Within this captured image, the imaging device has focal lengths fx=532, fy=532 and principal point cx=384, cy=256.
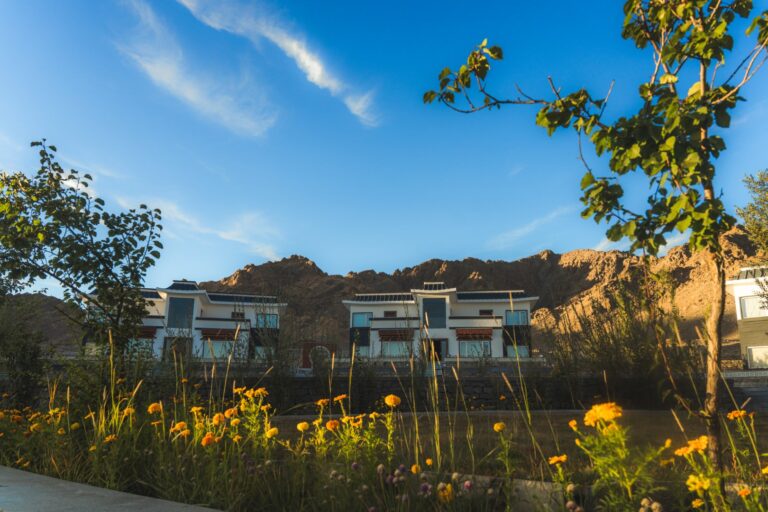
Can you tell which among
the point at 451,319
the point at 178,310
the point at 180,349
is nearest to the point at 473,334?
the point at 451,319

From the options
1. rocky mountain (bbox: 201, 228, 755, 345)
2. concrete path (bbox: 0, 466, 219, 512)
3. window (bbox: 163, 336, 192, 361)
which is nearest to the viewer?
concrete path (bbox: 0, 466, 219, 512)

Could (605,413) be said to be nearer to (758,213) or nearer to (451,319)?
(758,213)

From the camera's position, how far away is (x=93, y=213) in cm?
909

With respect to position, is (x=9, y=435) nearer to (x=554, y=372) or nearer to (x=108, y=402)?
(x=108, y=402)

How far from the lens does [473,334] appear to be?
34500mm

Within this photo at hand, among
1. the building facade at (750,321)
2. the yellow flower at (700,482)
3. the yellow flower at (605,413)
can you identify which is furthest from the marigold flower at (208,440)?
the building facade at (750,321)

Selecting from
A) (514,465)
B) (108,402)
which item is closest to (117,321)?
(108,402)

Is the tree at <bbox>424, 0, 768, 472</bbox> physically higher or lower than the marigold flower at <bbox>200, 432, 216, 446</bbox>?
higher

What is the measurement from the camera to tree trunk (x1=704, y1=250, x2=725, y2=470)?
133 inches

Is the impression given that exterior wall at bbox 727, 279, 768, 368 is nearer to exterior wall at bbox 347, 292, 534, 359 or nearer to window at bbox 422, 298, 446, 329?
exterior wall at bbox 347, 292, 534, 359

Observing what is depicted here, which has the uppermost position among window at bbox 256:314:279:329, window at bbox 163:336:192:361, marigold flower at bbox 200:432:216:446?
window at bbox 256:314:279:329

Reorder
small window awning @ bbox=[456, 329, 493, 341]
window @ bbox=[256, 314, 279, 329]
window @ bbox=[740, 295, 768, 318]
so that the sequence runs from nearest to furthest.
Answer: window @ bbox=[256, 314, 279, 329], window @ bbox=[740, 295, 768, 318], small window awning @ bbox=[456, 329, 493, 341]

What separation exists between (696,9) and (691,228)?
161 centimetres

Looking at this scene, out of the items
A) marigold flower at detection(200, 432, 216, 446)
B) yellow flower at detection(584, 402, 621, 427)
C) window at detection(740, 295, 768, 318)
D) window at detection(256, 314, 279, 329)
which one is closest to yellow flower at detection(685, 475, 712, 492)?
yellow flower at detection(584, 402, 621, 427)
